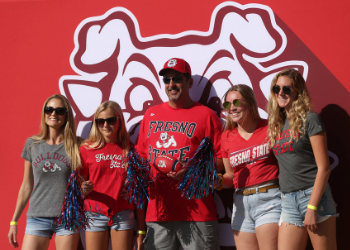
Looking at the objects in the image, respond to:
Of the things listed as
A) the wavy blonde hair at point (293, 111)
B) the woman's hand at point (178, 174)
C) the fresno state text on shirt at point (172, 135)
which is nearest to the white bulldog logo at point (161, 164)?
the woman's hand at point (178, 174)

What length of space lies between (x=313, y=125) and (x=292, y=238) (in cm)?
100

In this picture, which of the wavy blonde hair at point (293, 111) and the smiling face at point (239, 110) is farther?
the smiling face at point (239, 110)

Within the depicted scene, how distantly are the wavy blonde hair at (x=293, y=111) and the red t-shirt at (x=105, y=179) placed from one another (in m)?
1.65

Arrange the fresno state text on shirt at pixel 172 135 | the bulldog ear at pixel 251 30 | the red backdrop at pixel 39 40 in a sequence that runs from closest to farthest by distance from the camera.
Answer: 1. the fresno state text on shirt at pixel 172 135
2. the bulldog ear at pixel 251 30
3. the red backdrop at pixel 39 40

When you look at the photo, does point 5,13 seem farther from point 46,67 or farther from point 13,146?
point 13,146

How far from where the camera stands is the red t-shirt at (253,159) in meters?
3.39

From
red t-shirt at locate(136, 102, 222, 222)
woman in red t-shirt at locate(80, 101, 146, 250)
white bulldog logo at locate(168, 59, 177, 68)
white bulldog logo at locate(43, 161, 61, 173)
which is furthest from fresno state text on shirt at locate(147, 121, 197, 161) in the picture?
white bulldog logo at locate(43, 161, 61, 173)

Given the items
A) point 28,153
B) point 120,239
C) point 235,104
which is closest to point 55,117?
point 28,153

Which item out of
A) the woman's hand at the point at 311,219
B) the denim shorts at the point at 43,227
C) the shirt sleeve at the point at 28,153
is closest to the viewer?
the woman's hand at the point at 311,219

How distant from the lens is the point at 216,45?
4324 mm

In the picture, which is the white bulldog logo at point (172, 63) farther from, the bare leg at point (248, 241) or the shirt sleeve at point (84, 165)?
the bare leg at point (248, 241)

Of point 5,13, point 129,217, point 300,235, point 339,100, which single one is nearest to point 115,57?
point 5,13

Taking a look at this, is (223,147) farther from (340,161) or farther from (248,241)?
(340,161)

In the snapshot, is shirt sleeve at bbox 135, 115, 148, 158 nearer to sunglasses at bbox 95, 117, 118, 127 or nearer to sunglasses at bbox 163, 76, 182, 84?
sunglasses at bbox 95, 117, 118, 127
